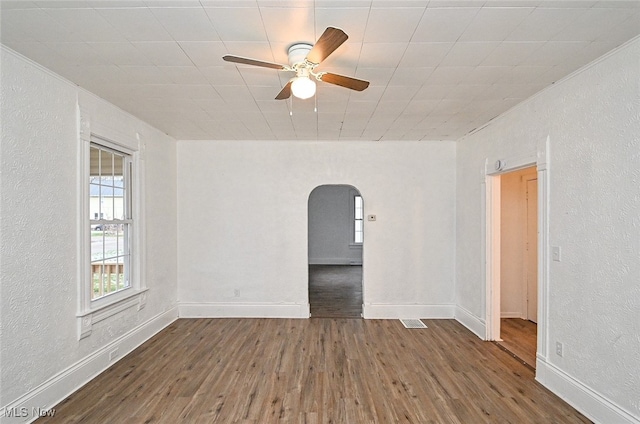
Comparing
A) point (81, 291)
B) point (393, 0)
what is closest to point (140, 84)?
point (81, 291)

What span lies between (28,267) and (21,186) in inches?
23.5

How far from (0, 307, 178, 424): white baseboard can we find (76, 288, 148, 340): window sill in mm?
279

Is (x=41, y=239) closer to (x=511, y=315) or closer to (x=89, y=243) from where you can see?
(x=89, y=243)

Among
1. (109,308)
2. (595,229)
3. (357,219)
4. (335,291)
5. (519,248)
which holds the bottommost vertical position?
(335,291)

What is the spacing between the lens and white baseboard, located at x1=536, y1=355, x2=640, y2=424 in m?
2.27

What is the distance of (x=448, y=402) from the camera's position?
2.73 metres

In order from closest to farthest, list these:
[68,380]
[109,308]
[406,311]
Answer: [68,380] → [109,308] → [406,311]

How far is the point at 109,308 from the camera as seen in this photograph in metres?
3.35

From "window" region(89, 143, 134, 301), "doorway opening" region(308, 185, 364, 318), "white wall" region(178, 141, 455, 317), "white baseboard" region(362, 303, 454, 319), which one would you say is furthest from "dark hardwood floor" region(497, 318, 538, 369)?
"doorway opening" region(308, 185, 364, 318)

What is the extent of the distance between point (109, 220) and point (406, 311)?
4.10m

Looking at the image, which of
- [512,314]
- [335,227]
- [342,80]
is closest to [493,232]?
[512,314]

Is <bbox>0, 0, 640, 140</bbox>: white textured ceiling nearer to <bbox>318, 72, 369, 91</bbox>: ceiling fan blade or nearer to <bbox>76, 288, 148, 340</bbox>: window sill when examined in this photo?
<bbox>318, 72, 369, 91</bbox>: ceiling fan blade

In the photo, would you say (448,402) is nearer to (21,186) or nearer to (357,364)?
(357,364)

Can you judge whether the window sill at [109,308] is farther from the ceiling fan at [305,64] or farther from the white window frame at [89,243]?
the ceiling fan at [305,64]
